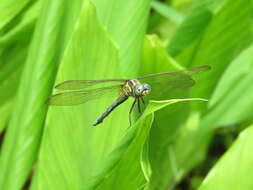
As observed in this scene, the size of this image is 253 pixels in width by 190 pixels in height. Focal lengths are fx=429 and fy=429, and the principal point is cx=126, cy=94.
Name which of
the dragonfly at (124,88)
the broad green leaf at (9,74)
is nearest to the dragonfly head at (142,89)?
the dragonfly at (124,88)

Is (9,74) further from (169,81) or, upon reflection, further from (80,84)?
Answer: (169,81)

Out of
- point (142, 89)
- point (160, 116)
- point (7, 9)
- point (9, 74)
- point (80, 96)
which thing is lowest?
point (160, 116)

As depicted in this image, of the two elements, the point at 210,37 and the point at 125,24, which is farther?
the point at 210,37

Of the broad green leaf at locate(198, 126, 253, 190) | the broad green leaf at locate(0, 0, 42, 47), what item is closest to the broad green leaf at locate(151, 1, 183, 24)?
the broad green leaf at locate(0, 0, 42, 47)

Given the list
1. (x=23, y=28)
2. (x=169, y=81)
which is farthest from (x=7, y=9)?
(x=169, y=81)

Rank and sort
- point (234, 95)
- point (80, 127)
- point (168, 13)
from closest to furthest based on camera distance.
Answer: point (80, 127) → point (234, 95) → point (168, 13)

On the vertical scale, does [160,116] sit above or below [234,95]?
above

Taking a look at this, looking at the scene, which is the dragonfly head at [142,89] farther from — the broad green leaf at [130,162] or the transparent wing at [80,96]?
the broad green leaf at [130,162]

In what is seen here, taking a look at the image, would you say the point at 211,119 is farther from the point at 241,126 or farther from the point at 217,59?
the point at 241,126
